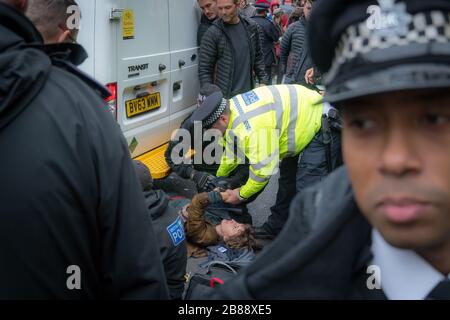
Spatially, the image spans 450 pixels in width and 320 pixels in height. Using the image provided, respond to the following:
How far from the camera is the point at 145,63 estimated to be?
3904 millimetres

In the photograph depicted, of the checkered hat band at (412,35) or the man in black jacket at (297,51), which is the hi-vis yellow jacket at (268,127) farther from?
the checkered hat band at (412,35)

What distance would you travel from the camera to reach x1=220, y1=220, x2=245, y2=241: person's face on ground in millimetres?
3770

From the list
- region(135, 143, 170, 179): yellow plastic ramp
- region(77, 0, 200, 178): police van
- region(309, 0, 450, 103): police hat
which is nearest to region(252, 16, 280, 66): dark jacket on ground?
region(77, 0, 200, 178): police van

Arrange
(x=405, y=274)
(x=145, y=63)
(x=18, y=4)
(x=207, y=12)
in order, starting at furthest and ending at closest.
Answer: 1. (x=207, y=12)
2. (x=145, y=63)
3. (x=18, y=4)
4. (x=405, y=274)

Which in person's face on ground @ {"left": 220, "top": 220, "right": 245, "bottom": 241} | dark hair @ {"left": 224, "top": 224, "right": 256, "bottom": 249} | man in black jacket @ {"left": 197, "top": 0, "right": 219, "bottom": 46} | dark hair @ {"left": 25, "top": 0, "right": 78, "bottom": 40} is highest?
man in black jacket @ {"left": 197, "top": 0, "right": 219, "bottom": 46}

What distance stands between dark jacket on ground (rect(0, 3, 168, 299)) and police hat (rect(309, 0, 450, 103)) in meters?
0.69

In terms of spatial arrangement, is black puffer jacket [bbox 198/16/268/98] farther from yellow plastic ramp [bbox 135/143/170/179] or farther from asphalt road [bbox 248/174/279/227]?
asphalt road [bbox 248/174/279/227]

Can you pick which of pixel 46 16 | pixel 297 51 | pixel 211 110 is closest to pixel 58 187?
pixel 46 16

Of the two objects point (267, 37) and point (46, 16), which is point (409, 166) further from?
point (267, 37)

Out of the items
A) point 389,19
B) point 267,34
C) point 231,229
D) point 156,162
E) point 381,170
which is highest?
point 267,34

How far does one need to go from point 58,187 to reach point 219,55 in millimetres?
3888

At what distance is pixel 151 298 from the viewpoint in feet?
4.58

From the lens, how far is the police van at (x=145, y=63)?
334 cm
